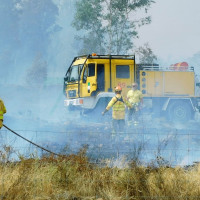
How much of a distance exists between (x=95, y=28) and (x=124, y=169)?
100 feet

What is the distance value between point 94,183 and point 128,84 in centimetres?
1088

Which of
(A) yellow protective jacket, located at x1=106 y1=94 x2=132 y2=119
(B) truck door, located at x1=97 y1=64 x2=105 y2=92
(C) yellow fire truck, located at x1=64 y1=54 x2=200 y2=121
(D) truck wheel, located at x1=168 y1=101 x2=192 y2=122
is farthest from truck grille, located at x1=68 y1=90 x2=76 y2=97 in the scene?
(A) yellow protective jacket, located at x1=106 y1=94 x2=132 y2=119

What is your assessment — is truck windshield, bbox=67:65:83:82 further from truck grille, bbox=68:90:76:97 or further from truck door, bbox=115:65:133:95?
truck door, bbox=115:65:133:95

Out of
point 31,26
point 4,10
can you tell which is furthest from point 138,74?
point 31,26

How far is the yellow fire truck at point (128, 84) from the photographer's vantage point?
17.4m

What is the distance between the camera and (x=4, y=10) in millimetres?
50875

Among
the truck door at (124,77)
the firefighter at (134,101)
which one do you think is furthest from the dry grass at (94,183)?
the truck door at (124,77)

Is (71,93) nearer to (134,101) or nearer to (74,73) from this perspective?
(74,73)

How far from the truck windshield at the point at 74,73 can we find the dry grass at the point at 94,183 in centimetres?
1029

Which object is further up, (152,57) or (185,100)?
(152,57)

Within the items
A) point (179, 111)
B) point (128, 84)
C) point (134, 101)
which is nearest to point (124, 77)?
point (128, 84)

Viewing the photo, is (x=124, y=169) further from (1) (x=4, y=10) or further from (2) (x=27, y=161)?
(1) (x=4, y=10)

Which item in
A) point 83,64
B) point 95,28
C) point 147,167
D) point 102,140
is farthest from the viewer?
point 95,28

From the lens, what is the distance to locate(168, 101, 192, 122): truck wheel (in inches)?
728
